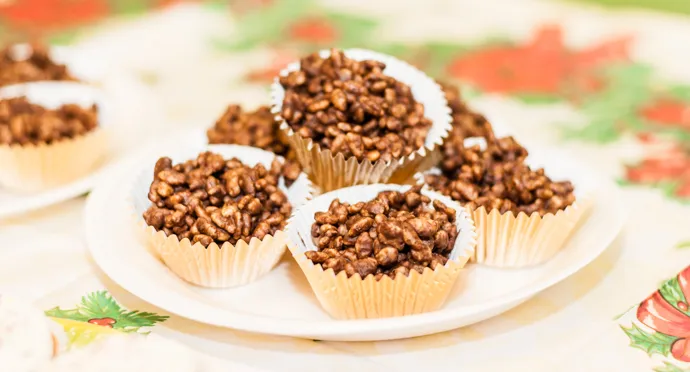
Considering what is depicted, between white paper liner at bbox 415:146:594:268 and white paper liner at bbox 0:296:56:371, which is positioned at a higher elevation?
white paper liner at bbox 415:146:594:268

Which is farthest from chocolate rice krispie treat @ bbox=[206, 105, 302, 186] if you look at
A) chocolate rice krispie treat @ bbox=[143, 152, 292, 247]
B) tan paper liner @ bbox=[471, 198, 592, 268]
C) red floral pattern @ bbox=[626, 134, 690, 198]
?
red floral pattern @ bbox=[626, 134, 690, 198]

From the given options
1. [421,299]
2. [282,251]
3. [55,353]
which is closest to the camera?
[55,353]

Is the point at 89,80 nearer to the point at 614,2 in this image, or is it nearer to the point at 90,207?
the point at 90,207

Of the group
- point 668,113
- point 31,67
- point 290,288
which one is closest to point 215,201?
point 290,288

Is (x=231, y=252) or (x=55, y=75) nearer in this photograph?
(x=231, y=252)

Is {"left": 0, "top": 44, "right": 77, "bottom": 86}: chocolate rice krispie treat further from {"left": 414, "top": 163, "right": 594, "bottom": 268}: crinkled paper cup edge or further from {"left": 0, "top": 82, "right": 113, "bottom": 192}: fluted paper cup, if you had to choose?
{"left": 414, "top": 163, "right": 594, "bottom": 268}: crinkled paper cup edge

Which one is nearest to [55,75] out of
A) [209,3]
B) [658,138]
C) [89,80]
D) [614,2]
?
[89,80]

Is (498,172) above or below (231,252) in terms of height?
above
